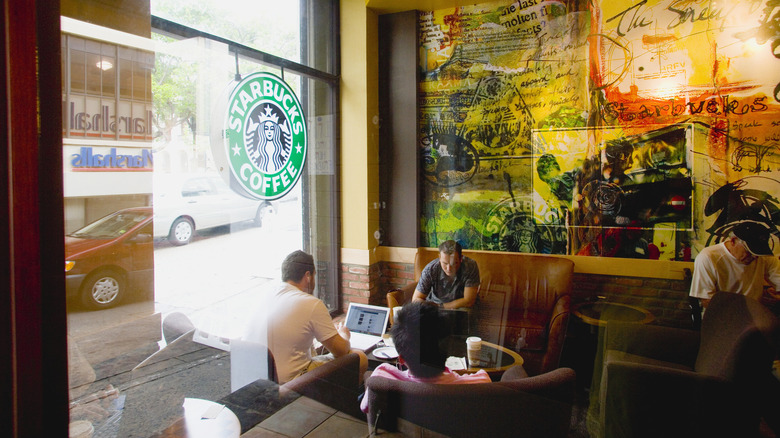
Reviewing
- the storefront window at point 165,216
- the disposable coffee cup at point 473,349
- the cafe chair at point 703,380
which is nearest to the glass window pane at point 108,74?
the storefront window at point 165,216

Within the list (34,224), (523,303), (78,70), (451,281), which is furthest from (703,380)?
(78,70)

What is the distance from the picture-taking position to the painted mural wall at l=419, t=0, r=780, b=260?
1389 mm

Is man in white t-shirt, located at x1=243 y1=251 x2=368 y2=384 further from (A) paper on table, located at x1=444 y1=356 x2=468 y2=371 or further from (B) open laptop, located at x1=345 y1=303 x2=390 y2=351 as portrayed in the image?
(A) paper on table, located at x1=444 y1=356 x2=468 y2=371

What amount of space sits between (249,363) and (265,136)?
1.18m

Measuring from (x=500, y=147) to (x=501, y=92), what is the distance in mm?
245

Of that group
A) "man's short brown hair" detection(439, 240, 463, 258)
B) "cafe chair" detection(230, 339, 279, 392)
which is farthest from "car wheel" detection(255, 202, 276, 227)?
"man's short brown hair" detection(439, 240, 463, 258)

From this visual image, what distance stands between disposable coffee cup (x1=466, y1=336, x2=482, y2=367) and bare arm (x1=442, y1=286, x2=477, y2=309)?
0.16 metres

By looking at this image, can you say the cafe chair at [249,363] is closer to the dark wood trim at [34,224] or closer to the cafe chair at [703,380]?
the dark wood trim at [34,224]

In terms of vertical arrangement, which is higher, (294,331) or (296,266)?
(296,266)

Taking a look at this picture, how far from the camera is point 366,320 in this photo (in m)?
2.41

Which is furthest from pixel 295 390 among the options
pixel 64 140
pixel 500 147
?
pixel 500 147

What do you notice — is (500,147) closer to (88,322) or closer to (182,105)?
(182,105)

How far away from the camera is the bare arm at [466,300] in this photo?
2164 mm

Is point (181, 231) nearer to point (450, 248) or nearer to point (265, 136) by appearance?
point (265, 136)
